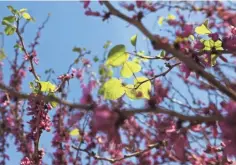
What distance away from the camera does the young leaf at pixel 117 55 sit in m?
1.81

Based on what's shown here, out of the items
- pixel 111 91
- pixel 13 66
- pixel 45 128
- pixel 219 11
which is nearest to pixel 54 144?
pixel 45 128

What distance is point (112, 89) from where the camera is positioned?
1841 mm

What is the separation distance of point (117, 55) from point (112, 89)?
17cm

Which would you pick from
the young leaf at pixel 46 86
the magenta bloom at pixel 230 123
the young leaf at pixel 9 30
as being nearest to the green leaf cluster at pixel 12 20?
the young leaf at pixel 9 30

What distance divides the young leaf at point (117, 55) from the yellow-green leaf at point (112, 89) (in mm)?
97

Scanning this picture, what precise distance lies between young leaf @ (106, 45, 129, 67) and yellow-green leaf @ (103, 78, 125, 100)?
10 cm

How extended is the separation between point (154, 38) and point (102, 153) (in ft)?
10.8

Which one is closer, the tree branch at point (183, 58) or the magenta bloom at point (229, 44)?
the tree branch at point (183, 58)

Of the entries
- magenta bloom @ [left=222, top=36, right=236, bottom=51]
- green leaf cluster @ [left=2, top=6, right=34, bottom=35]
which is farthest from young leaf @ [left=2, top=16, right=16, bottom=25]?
magenta bloom @ [left=222, top=36, right=236, bottom=51]

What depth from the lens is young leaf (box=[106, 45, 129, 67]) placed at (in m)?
1.81

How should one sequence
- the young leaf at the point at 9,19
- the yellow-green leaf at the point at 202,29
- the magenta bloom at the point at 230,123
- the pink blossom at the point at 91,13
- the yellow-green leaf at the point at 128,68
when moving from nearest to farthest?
the magenta bloom at the point at 230,123
the pink blossom at the point at 91,13
the yellow-green leaf at the point at 128,68
the yellow-green leaf at the point at 202,29
the young leaf at the point at 9,19

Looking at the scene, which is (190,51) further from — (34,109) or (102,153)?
(102,153)

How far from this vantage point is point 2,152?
191 inches

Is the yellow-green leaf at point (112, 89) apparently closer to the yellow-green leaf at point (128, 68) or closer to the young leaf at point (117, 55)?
the young leaf at point (117, 55)
